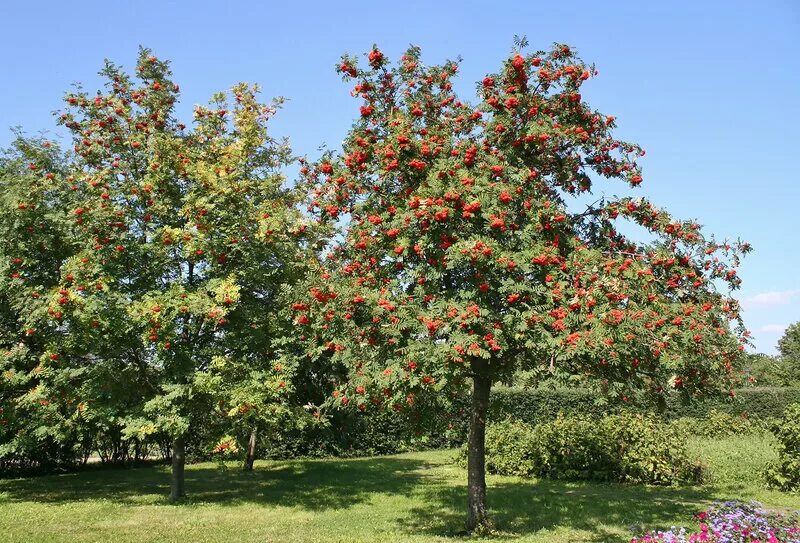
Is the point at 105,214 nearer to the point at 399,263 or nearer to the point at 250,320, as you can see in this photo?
the point at 250,320

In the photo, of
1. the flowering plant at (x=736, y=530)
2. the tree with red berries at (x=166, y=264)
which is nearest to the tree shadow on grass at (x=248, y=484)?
the tree with red berries at (x=166, y=264)

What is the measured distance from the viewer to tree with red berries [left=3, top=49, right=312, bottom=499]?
12992 millimetres

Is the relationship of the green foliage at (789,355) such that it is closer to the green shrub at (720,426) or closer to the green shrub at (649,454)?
the green shrub at (720,426)

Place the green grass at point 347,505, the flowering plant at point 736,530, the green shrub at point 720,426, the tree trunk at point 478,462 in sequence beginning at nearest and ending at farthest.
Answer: the flowering plant at point 736,530 → the tree trunk at point 478,462 → the green grass at point 347,505 → the green shrub at point 720,426

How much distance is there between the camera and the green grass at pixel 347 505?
10789mm

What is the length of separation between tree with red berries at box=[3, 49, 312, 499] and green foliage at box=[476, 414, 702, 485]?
23.3 ft

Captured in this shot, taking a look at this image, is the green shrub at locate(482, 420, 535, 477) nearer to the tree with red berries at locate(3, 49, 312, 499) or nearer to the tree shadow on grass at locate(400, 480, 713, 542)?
the tree shadow on grass at locate(400, 480, 713, 542)

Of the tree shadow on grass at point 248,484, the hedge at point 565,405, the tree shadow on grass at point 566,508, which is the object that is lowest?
the tree shadow on grass at point 248,484

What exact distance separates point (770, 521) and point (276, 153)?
500 inches

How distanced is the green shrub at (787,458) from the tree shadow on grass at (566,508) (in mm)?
1594

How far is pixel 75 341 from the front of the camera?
1370 cm

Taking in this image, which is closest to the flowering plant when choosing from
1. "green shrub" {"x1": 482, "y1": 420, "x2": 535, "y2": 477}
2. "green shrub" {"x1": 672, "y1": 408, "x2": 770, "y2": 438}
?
"green shrub" {"x1": 482, "y1": 420, "x2": 535, "y2": 477}

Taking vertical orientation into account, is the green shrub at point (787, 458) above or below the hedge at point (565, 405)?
below

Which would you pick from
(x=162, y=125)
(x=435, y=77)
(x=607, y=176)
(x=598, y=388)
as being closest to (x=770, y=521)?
(x=598, y=388)
